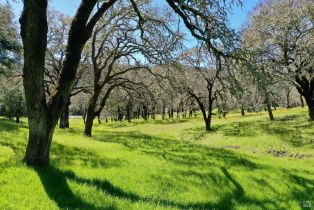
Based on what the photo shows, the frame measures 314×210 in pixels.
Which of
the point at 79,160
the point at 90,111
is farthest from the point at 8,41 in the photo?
the point at 79,160

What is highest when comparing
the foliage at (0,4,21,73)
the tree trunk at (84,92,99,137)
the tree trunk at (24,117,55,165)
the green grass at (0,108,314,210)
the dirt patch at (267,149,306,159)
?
the foliage at (0,4,21,73)

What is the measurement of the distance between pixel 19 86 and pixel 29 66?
38.2 metres

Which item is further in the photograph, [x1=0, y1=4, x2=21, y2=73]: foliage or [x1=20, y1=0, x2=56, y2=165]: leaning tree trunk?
[x1=0, y1=4, x2=21, y2=73]: foliage

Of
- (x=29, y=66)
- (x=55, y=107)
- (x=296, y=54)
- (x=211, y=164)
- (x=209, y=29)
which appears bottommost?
(x=211, y=164)

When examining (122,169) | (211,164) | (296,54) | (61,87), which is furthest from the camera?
(296,54)

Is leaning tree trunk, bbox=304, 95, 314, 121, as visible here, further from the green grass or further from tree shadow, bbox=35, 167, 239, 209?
tree shadow, bbox=35, 167, 239, 209

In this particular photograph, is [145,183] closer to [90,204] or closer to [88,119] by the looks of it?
[90,204]

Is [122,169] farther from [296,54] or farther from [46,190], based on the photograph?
[296,54]

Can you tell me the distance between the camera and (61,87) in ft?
34.9

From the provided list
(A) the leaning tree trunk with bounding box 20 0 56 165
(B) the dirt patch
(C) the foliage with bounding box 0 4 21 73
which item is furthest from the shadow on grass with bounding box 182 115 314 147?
(A) the leaning tree trunk with bounding box 20 0 56 165

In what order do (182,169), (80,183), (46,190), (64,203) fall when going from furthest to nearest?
1. (182,169)
2. (80,183)
3. (46,190)
4. (64,203)

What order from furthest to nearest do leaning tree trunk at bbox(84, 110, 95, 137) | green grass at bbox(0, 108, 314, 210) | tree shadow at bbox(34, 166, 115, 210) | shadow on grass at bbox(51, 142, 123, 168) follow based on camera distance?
leaning tree trunk at bbox(84, 110, 95, 137)
shadow on grass at bbox(51, 142, 123, 168)
green grass at bbox(0, 108, 314, 210)
tree shadow at bbox(34, 166, 115, 210)

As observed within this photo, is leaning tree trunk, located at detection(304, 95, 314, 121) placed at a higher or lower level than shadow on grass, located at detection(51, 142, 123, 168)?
higher

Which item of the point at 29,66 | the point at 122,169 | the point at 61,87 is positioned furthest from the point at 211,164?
the point at 29,66
